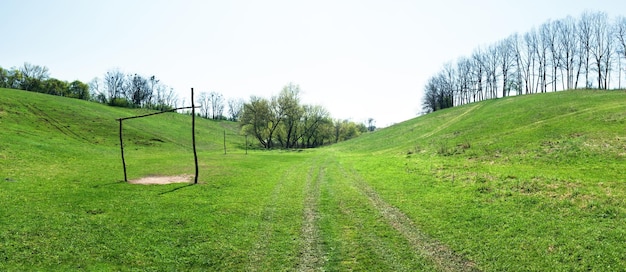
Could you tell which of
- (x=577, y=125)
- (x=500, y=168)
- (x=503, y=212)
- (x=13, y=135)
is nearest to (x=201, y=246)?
(x=503, y=212)

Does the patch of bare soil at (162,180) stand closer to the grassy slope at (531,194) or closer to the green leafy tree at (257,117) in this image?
the grassy slope at (531,194)

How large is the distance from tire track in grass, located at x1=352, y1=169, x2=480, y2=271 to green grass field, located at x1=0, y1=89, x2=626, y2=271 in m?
0.08

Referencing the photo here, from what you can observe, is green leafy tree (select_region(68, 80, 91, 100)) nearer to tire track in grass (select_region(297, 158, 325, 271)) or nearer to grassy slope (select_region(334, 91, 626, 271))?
grassy slope (select_region(334, 91, 626, 271))

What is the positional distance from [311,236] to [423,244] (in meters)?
4.68

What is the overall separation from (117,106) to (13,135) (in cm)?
8169

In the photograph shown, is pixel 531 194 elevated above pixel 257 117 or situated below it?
below

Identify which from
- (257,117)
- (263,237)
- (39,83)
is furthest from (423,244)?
(39,83)

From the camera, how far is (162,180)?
28.9 meters

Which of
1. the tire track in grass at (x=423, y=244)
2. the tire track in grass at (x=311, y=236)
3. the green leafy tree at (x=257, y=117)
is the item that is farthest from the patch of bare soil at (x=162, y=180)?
the green leafy tree at (x=257, y=117)

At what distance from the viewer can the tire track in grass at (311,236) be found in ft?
37.5

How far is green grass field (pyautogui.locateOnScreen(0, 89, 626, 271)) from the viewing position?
461 inches

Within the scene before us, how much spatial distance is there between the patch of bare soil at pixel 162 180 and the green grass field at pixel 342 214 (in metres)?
1.71

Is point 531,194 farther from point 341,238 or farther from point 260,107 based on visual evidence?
point 260,107

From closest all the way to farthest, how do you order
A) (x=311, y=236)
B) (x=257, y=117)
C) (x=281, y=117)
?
(x=311, y=236)
(x=257, y=117)
(x=281, y=117)
